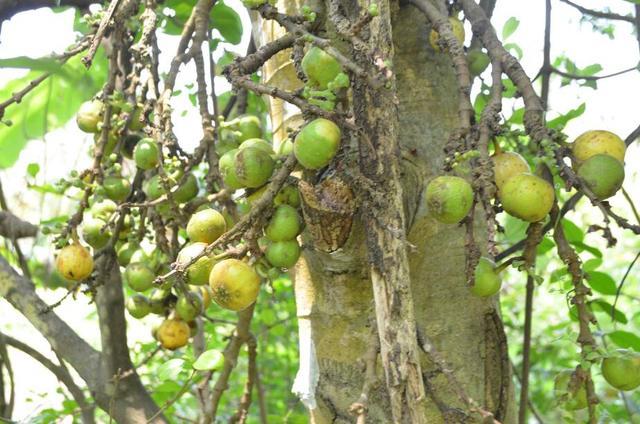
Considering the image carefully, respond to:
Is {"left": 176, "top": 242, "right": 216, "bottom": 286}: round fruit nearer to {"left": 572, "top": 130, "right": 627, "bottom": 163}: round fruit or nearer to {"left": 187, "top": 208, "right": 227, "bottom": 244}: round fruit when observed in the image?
{"left": 187, "top": 208, "right": 227, "bottom": 244}: round fruit

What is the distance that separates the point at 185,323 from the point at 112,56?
67 cm

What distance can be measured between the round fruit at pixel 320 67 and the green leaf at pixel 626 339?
105cm

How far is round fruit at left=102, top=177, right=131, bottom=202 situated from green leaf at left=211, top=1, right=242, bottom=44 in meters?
0.82

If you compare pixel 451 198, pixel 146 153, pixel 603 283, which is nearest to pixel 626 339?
pixel 603 283

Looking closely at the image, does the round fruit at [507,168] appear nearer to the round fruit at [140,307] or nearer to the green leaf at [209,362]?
the green leaf at [209,362]

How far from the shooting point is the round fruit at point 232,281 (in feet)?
4.23

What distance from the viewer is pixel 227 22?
2.48 meters

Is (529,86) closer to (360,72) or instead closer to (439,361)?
(360,72)

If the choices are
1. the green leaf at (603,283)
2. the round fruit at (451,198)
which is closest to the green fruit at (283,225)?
the round fruit at (451,198)

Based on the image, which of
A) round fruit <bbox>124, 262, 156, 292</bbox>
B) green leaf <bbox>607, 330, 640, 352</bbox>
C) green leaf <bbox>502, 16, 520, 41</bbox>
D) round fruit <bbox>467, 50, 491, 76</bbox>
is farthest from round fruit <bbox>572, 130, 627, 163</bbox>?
green leaf <bbox>502, 16, 520, 41</bbox>

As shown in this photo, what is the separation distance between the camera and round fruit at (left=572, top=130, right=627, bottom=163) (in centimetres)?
124

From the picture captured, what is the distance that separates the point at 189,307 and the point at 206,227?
0.49m

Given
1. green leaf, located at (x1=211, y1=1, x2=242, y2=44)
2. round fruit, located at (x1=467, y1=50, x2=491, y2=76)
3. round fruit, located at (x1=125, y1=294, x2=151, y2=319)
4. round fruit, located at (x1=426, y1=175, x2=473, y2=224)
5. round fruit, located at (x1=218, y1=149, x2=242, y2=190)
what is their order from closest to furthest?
round fruit, located at (x1=426, y1=175, x2=473, y2=224) → round fruit, located at (x1=218, y1=149, x2=242, y2=190) → round fruit, located at (x1=467, y1=50, x2=491, y2=76) → round fruit, located at (x1=125, y1=294, x2=151, y2=319) → green leaf, located at (x1=211, y1=1, x2=242, y2=44)

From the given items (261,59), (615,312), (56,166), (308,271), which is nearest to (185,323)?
(308,271)
